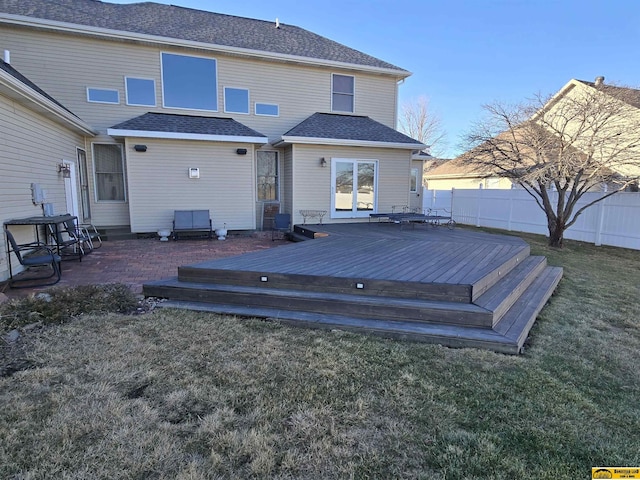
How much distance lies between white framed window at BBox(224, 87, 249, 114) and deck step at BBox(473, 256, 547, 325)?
29.6 feet

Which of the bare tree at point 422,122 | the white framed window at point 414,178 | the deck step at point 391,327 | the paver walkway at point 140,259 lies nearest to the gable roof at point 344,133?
the paver walkway at point 140,259

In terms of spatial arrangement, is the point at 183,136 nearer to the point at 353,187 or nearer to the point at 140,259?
the point at 140,259

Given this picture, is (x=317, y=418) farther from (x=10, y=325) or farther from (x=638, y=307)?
(x=638, y=307)

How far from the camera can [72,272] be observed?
5.99m

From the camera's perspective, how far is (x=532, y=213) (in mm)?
12391

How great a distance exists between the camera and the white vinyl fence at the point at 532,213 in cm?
952

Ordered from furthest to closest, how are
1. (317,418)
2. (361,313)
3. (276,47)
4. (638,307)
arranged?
(276,47) → (638,307) → (361,313) → (317,418)

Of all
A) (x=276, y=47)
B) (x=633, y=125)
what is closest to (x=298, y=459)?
(x=633, y=125)

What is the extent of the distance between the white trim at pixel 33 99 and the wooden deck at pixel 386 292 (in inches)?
146

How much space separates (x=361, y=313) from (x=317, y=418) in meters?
1.78

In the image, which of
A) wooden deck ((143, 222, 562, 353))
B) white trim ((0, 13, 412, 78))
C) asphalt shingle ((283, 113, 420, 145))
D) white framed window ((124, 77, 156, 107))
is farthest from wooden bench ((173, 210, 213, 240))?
white trim ((0, 13, 412, 78))

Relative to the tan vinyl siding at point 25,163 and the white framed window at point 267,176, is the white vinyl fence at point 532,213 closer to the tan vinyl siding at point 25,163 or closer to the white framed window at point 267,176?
the white framed window at point 267,176

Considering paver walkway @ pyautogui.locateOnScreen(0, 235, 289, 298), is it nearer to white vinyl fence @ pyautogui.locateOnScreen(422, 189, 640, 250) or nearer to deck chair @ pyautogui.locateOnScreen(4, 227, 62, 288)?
deck chair @ pyautogui.locateOnScreen(4, 227, 62, 288)

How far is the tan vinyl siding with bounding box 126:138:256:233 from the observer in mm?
9531
